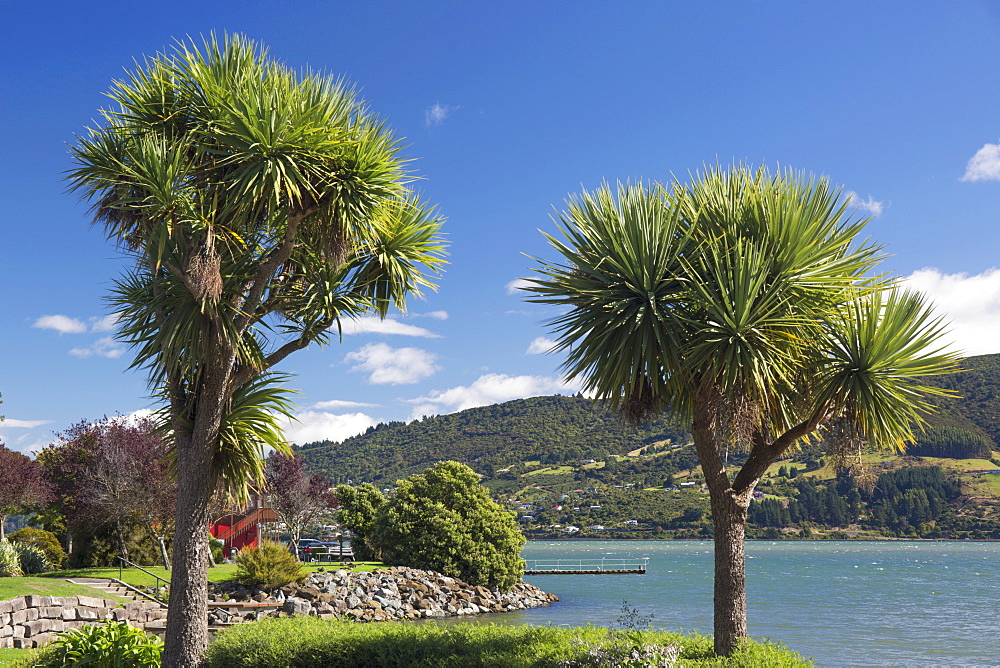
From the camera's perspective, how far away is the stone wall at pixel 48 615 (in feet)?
50.5

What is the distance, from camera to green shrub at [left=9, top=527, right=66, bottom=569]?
102 feet

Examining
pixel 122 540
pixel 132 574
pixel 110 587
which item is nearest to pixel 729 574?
pixel 110 587

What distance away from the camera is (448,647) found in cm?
1012

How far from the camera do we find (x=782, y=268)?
8.76 meters

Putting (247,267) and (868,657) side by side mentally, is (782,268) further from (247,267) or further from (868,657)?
(868,657)

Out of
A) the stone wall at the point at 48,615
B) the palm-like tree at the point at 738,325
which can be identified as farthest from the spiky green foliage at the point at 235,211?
the stone wall at the point at 48,615

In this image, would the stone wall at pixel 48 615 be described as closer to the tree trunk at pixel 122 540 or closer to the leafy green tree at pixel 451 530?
the tree trunk at pixel 122 540

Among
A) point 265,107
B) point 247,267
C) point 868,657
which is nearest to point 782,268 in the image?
point 265,107

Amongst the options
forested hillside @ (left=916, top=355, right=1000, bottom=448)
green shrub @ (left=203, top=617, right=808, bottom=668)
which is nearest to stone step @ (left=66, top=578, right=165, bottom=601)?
green shrub @ (left=203, top=617, right=808, bottom=668)

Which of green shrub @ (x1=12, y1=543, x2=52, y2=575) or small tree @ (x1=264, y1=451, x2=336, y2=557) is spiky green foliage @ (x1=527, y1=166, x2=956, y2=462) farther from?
small tree @ (x1=264, y1=451, x2=336, y2=557)

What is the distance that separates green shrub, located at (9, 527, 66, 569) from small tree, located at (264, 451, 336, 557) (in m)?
13.9

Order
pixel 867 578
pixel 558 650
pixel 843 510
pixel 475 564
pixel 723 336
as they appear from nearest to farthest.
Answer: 1. pixel 723 336
2. pixel 558 650
3. pixel 475 564
4. pixel 867 578
5. pixel 843 510

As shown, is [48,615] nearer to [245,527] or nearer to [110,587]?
[110,587]

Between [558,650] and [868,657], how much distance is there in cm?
2440
